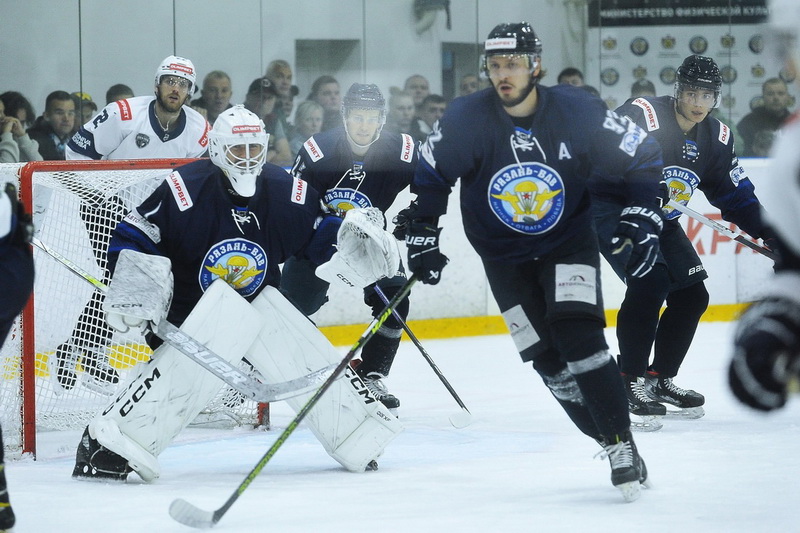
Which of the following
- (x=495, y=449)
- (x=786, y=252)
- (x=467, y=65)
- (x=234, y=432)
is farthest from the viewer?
(x=467, y=65)

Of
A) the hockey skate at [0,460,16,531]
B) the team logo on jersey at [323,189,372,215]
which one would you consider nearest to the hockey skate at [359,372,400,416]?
the team logo on jersey at [323,189,372,215]

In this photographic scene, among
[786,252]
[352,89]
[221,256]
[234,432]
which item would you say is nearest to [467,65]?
[352,89]

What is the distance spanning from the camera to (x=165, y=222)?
3.20m

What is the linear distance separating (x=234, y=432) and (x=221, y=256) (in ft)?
2.91

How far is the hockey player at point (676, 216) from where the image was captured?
3891 millimetres

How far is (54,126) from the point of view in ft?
18.5

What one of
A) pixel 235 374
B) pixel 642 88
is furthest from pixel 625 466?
pixel 642 88

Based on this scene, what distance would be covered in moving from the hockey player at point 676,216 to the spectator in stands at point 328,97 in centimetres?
266

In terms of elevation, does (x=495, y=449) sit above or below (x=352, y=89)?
below

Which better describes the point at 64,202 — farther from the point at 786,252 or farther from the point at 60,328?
the point at 786,252

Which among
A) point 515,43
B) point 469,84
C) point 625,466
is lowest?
point 625,466

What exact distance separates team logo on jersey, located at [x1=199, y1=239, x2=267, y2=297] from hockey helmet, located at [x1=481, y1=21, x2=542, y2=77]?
814mm

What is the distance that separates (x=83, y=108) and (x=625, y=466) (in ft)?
12.5

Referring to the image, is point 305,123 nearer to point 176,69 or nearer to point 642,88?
point 176,69
